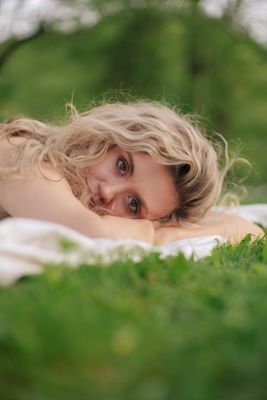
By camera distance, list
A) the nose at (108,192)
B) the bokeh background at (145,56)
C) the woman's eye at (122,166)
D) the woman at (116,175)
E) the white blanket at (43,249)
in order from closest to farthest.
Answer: the white blanket at (43,249), the woman at (116,175), the nose at (108,192), the woman's eye at (122,166), the bokeh background at (145,56)

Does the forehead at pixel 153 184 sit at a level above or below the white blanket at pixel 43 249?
above

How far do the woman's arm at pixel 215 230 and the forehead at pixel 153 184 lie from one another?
0.42 feet

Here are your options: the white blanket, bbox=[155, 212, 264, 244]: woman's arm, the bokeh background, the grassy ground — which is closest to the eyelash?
bbox=[155, 212, 264, 244]: woman's arm

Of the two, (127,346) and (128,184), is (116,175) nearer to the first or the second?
(128,184)

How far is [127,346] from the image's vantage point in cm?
142

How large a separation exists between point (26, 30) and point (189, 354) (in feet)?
71.5

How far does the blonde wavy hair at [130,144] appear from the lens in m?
3.76

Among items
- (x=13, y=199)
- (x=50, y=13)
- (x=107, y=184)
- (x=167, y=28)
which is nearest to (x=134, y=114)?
(x=107, y=184)

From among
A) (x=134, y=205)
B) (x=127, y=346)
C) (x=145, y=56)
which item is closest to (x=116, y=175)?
(x=134, y=205)

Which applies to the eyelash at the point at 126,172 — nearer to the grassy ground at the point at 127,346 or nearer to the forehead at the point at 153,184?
the forehead at the point at 153,184

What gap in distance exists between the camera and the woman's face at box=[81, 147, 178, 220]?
3.66 m

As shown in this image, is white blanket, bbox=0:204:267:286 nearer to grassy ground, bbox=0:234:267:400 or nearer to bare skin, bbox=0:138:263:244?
grassy ground, bbox=0:234:267:400

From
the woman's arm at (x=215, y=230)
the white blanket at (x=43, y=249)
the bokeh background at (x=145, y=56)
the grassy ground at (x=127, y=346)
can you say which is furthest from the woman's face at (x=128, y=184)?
the bokeh background at (x=145, y=56)

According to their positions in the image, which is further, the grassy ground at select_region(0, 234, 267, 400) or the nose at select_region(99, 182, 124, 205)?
the nose at select_region(99, 182, 124, 205)
